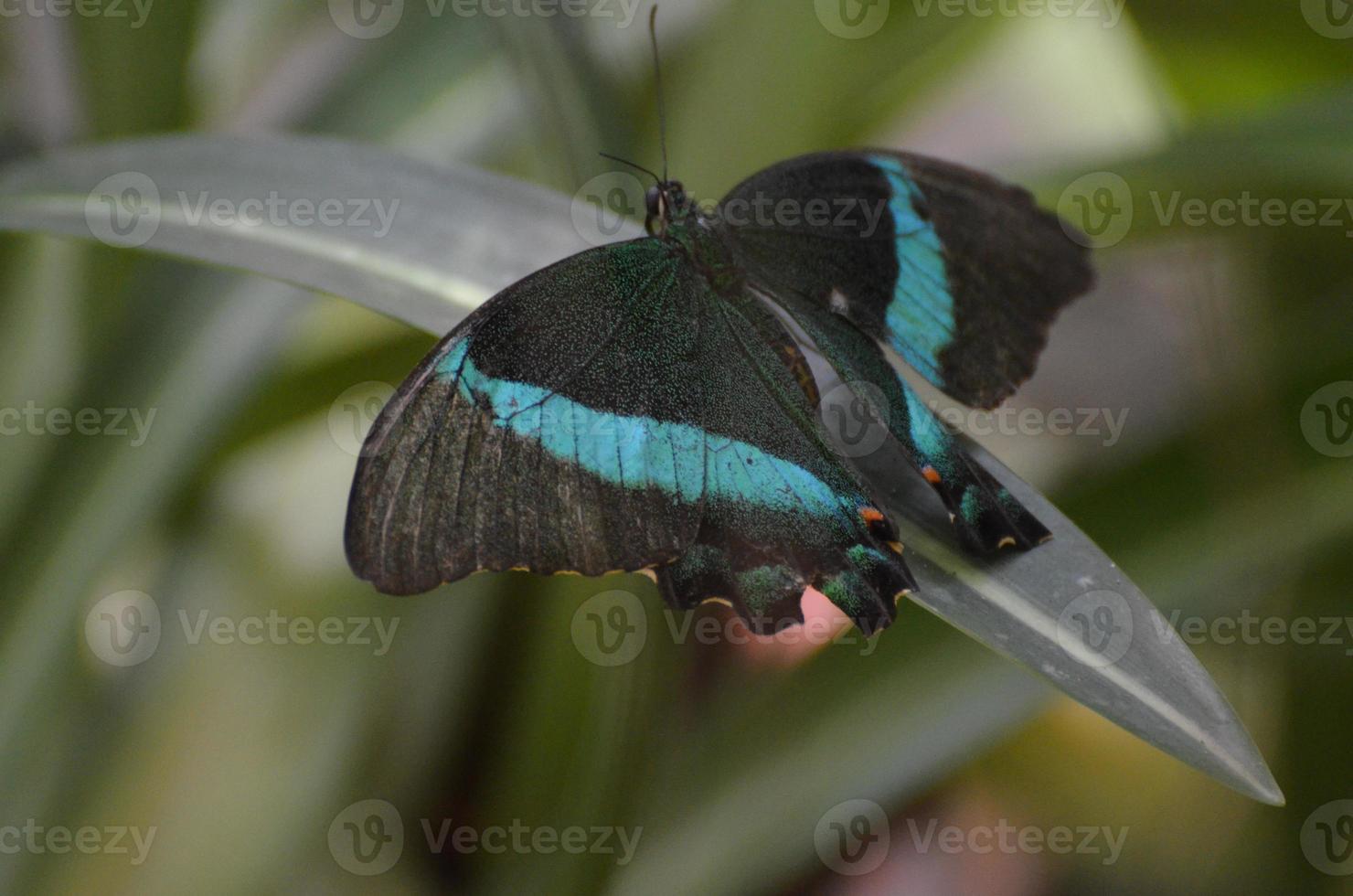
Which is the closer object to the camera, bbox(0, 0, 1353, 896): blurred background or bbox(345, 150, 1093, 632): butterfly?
bbox(345, 150, 1093, 632): butterfly

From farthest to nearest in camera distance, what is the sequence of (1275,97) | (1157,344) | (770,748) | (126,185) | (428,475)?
(1157,344)
(1275,97)
(770,748)
(126,185)
(428,475)

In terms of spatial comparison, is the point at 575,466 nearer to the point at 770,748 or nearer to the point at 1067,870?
the point at 770,748

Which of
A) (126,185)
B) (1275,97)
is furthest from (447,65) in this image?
(1275,97)
